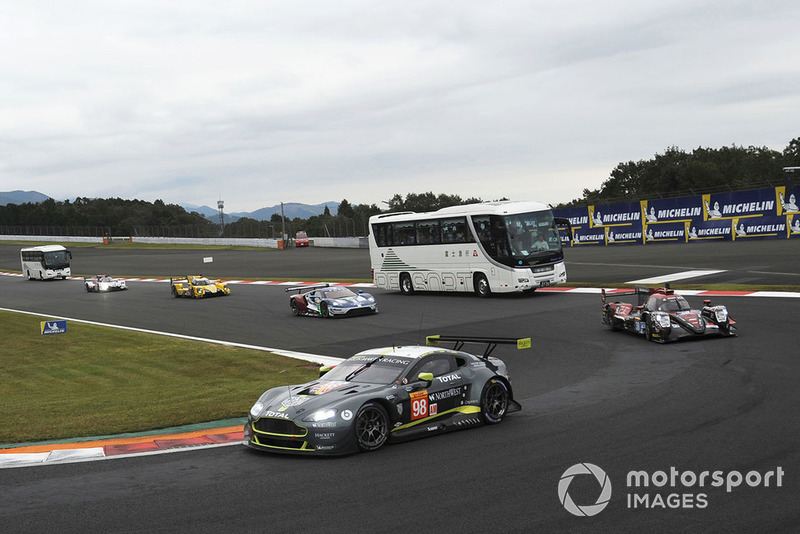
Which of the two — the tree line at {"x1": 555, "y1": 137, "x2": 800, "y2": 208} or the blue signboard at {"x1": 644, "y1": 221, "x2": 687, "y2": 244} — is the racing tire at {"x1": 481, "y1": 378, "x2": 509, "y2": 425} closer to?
the blue signboard at {"x1": 644, "y1": 221, "x2": 687, "y2": 244}

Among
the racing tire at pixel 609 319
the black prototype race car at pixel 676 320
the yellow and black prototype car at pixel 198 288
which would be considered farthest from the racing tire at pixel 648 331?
the yellow and black prototype car at pixel 198 288

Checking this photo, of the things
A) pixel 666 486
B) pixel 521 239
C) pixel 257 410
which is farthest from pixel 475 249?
pixel 666 486

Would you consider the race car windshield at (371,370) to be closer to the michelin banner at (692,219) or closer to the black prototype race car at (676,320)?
the black prototype race car at (676,320)

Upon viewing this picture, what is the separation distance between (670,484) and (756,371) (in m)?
7.54

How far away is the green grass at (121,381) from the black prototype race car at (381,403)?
10.0ft

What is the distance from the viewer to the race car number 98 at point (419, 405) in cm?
1111

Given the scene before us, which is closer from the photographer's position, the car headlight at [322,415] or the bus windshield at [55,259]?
the car headlight at [322,415]

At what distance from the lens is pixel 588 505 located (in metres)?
7.86

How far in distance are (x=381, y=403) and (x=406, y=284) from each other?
974 inches

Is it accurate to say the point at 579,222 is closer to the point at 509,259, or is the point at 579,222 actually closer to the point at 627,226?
the point at 627,226

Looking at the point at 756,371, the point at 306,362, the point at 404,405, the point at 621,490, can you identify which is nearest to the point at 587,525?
the point at 621,490

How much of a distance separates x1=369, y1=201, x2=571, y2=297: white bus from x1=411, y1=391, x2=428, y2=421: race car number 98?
1930 centimetres

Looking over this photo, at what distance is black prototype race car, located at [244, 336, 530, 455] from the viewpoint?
403 inches

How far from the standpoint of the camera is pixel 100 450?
37.2 ft
